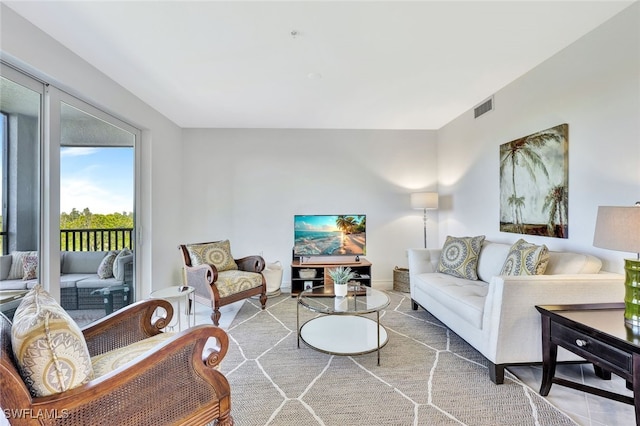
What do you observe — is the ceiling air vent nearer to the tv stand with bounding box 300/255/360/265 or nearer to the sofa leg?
the tv stand with bounding box 300/255/360/265

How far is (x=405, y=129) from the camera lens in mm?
4438

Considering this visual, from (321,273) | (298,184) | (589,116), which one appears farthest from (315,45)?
(321,273)

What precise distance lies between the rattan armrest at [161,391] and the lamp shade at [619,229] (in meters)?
2.11

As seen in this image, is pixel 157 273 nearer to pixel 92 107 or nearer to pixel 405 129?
pixel 92 107

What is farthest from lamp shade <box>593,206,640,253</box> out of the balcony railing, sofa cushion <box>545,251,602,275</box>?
the balcony railing

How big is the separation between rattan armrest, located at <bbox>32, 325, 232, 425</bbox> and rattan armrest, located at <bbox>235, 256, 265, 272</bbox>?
2.30 meters

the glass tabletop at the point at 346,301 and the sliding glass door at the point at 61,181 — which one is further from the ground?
the sliding glass door at the point at 61,181

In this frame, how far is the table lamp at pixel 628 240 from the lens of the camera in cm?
146

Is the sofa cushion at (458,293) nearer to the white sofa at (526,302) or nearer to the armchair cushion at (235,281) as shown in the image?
the white sofa at (526,302)

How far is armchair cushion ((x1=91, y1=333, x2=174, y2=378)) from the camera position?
1.32 metres

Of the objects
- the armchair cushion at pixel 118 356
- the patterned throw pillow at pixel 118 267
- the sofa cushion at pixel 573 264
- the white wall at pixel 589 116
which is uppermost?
the white wall at pixel 589 116

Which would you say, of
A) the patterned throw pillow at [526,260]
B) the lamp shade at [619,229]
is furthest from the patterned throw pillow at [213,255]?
the lamp shade at [619,229]

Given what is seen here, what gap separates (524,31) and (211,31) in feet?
7.39

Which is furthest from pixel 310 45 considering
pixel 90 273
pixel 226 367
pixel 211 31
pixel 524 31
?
pixel 90 273
